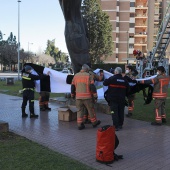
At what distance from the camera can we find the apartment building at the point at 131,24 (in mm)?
79062

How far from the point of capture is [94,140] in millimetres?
8062

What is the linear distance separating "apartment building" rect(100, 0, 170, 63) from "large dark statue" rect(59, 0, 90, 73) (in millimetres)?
65141

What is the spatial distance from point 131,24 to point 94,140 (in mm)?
76811

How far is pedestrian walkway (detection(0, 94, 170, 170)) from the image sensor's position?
6.28 m

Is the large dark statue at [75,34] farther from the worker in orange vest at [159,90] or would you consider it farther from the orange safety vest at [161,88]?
the orange safety vest at [161,88]

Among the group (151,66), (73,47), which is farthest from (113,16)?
(73,47)

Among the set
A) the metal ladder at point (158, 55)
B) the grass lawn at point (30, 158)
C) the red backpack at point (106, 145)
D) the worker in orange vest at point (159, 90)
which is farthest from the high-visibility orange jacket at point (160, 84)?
the metal ladder at point (158, 55)

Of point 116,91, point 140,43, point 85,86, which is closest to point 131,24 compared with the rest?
point 140,43

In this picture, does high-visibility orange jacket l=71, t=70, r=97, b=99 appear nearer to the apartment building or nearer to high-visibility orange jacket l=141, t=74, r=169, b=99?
high-visibility orange jacket l=141, t=74, r=169, b=99

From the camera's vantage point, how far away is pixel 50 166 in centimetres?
584

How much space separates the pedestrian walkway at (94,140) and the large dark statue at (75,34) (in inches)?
108

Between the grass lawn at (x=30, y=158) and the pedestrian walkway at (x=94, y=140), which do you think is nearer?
the grass lawn at (x=30, y=158)

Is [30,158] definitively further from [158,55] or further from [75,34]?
[158,55]

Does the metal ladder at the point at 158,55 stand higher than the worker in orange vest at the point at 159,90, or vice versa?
the metal ladder at the point at 158,55
